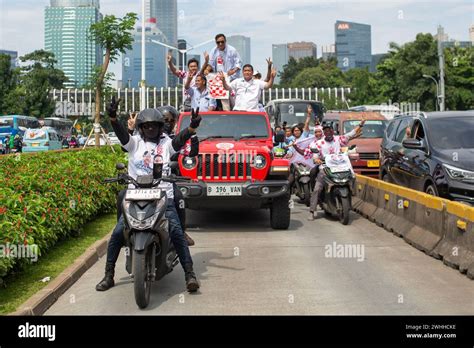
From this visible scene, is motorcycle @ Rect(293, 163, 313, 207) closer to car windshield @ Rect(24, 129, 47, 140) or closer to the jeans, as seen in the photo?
the jeans

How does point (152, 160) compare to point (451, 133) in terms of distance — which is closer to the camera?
point (152, 160)

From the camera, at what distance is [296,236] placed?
34.9 ft

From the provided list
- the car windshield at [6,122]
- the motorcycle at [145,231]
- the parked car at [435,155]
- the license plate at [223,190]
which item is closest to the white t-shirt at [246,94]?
the parked car at [435,155]

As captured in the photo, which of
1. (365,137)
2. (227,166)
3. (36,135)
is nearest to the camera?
(227,166)

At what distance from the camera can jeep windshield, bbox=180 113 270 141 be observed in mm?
12008

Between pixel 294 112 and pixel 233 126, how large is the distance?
1859cm

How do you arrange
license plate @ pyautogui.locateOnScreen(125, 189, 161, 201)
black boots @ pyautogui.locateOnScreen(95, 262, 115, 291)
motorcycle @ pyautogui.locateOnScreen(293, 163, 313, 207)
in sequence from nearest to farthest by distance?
license plate @ pyautogui.locateOnScreen(125, 189, 161, 201) < black boots @ pyautogui.locateOnScreen(95, 262, 115, 291) < motorcycle @ pyautogui.locateOnScreen(293, 163, 313, 207)

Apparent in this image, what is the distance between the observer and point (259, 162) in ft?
36.2

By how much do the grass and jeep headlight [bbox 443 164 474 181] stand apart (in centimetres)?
542

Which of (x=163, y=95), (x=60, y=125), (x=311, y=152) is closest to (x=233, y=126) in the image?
(x=311, y=152)

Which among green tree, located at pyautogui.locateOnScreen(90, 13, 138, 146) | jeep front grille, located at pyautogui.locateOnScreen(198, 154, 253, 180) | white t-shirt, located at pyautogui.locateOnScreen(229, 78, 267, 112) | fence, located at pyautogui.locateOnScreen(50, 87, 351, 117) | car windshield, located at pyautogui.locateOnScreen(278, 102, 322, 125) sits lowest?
jeep front grille, located at pyautogui.locateOnScreen(198, 154, 253, 180)

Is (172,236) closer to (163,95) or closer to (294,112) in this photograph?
(294,112)

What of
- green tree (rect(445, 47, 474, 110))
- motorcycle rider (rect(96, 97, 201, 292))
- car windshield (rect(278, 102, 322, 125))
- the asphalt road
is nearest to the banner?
the asphalt road
